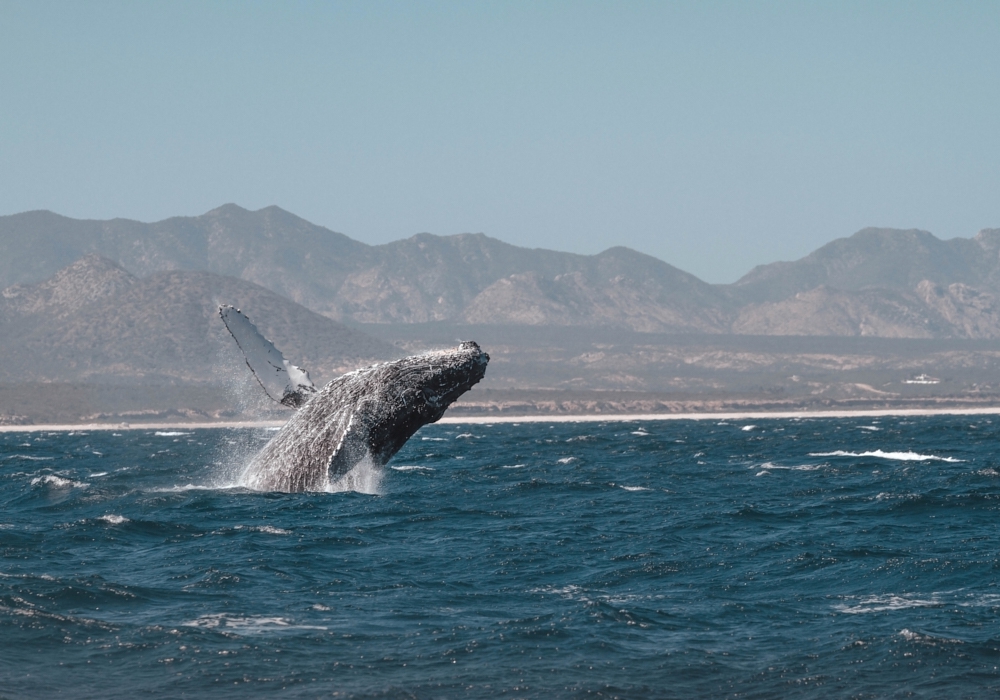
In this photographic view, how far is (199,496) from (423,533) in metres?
6.82

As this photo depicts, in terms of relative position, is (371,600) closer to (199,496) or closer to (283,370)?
(283,370)

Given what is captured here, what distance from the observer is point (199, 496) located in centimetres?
2534

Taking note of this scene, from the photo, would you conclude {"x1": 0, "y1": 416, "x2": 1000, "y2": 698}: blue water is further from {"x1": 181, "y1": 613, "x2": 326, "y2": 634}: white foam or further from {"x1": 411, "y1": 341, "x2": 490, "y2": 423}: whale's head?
{"x1": 411, "y1": 341, "x2": 490, "y2": 423}: whale's head

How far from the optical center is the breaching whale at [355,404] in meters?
18.6

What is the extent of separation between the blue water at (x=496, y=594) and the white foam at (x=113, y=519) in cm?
8

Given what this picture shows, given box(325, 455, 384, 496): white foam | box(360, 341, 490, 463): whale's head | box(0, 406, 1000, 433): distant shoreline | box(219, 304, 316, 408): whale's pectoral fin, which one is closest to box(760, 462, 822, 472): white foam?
box(325, 455, 384, 496): white foam

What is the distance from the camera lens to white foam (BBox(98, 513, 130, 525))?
21797 millimetres

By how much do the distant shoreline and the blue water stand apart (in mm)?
98457

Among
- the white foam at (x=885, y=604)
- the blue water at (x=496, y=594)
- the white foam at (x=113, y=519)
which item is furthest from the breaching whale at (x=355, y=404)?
the white foam at (x=885, y=604)

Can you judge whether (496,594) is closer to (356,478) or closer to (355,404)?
(355,404)

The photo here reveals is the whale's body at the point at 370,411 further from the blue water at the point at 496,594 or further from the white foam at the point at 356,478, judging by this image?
the blue water at the point at 496,594

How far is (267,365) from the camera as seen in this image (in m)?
19.0

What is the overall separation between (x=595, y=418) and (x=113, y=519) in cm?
12852

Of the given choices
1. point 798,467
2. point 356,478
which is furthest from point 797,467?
point 356,478
